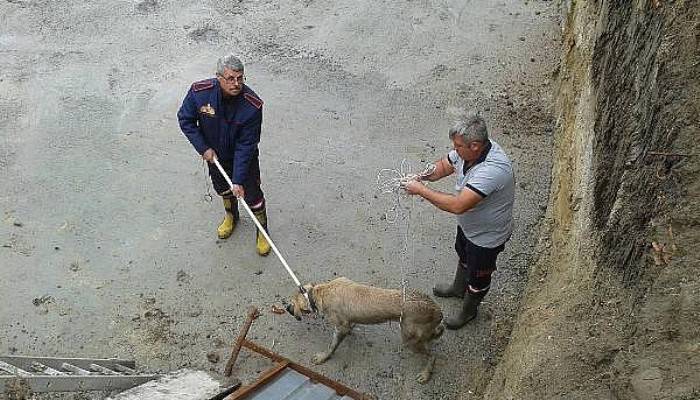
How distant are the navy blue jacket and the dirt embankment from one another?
265cm

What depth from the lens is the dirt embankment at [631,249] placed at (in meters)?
3.38

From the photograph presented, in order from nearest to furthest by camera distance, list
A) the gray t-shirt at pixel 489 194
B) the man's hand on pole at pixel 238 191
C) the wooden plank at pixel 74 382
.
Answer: the wooden plank at pixel 74 382 < the gray t-shirt at pixel 489 194 < the man's hand on pole at pixel 238 191

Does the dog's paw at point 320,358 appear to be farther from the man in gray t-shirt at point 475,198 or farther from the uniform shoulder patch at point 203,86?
the uniform shoulder patch at point 203,86

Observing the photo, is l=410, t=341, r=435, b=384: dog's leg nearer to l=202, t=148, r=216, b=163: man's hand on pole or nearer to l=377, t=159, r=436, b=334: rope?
l=377, t=159, r=436, b=334: rope

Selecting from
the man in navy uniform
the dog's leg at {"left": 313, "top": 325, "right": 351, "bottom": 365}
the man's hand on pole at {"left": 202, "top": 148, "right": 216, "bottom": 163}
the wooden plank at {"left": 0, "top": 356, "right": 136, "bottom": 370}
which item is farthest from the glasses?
the wooden plank at {"left": 0, "top": 356, "right": 136, "bottom": 370}

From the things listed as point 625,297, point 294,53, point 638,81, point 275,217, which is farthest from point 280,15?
point 625,297

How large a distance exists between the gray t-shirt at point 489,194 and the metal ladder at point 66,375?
264 centimetres

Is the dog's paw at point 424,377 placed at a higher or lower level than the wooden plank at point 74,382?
lower

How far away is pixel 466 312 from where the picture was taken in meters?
6.01

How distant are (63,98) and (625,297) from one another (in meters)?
7.36

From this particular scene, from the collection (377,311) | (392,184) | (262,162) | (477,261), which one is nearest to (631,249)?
(477,261)

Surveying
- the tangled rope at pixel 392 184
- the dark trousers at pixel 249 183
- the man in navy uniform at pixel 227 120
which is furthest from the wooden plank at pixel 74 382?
the tangled rope at pixel 392 184

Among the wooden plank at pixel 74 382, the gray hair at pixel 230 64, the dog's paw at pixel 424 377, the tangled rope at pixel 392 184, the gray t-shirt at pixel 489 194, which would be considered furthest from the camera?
the tangled rope at pixel 392 184

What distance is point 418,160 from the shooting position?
26.2 feet
